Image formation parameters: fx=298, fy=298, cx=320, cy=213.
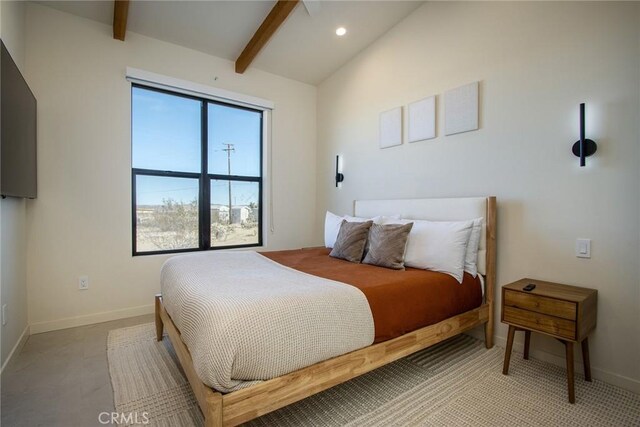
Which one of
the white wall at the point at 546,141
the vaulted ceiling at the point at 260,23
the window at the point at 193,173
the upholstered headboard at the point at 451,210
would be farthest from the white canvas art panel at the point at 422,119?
the window at the point at 193,173

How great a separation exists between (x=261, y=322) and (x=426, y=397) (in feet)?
3.86

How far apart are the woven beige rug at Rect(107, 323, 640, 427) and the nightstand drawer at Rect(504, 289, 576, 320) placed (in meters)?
0.49

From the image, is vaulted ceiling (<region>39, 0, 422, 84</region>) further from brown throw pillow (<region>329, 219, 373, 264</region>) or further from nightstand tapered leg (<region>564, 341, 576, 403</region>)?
nightstand tapered leg (<region>564, 341, 576, 403</region>)

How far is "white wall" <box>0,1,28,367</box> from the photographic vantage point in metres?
2.02

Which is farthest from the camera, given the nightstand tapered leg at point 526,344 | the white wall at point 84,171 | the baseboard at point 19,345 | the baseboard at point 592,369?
the white wall at point 84,171

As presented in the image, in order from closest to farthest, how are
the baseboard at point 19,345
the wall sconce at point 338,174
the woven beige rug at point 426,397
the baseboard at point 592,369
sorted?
the woven beige rug at point 426,397 < the baseboard at point 592,369 < the baseboard at point 19,345 < the wall sconce at point 338,174

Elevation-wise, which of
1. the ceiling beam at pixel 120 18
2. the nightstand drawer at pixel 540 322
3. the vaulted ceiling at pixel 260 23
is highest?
the vaulted ceiling at pixel 260 23

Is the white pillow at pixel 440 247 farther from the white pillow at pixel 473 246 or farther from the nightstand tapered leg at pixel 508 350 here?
the nightstand tapered leg at pixel 508 350

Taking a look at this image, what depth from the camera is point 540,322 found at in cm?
183

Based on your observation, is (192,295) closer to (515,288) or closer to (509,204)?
(515,288)

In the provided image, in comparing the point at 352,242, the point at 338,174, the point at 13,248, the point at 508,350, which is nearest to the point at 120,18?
the point at 13,248

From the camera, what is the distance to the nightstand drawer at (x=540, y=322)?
1711 mm

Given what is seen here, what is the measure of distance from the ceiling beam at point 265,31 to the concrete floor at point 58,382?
3.22 meters

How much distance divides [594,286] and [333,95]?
11.5 feet
